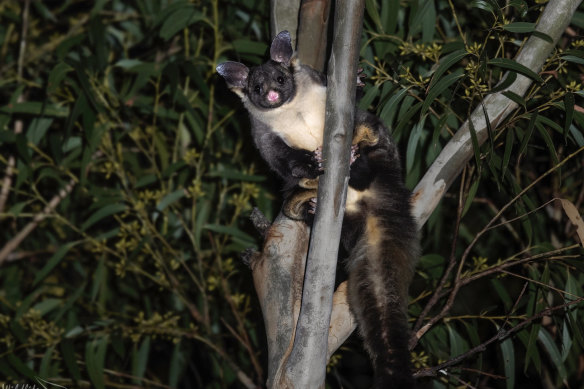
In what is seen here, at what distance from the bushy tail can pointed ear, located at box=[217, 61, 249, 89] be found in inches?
43.1

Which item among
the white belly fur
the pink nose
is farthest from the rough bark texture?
the pink nose

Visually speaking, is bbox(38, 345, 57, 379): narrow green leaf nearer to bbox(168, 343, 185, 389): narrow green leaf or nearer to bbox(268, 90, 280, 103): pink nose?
bbox(168, 343, 185, 389): narrow green leaf

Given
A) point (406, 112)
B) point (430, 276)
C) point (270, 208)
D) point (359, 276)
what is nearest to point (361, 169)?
point (406, 112)

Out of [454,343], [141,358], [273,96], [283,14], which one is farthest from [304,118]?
[141,358]

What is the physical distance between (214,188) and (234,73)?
4.03 ft

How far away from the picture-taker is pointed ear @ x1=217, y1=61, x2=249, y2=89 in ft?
11.4

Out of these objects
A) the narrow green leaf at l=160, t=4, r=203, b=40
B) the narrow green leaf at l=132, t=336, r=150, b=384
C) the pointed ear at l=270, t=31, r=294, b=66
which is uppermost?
the narrow green leaf at l=160, t=4, r=203, b=40

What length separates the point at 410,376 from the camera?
2314 millimetres

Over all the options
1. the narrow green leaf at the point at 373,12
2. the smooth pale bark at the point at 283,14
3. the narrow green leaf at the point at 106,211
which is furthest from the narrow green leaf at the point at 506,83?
the narrow green leaf at the point at 106,211

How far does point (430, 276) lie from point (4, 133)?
8.88ft

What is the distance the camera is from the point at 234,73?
11.5ft

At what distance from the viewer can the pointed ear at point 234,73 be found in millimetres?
3471

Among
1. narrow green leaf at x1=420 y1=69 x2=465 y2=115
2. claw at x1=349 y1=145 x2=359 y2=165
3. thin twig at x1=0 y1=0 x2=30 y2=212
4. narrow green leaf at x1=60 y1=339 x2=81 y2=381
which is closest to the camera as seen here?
narrow green leaf at x1=420 y1=69 x2=465 y2=115

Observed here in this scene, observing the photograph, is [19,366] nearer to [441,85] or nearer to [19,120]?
[19,120]
